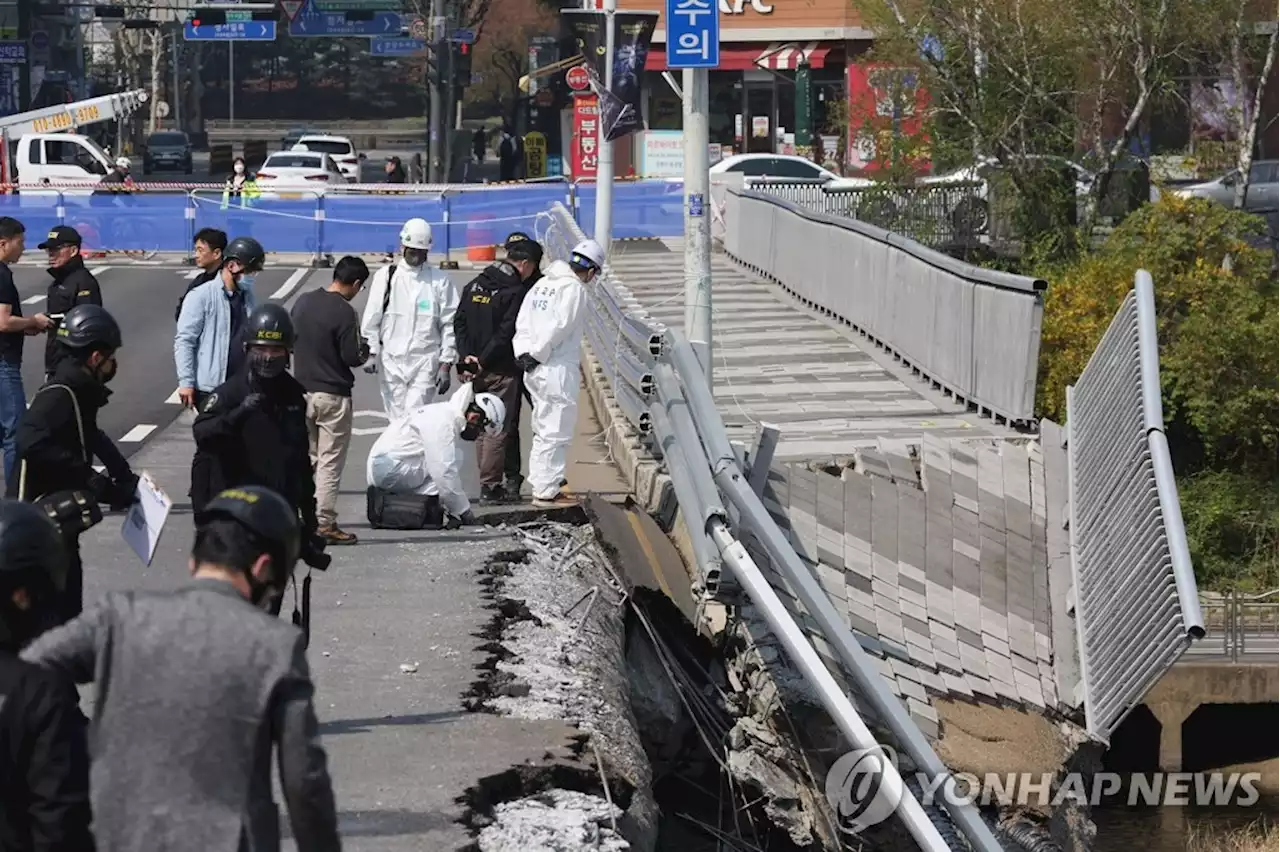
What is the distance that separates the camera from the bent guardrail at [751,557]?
854 centimetres

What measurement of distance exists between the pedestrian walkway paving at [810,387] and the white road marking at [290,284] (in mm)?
5471

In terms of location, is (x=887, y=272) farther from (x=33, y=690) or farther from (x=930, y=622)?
(x=33, y=690)

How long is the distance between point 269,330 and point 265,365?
173 mm

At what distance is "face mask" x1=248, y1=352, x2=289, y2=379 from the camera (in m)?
7.71

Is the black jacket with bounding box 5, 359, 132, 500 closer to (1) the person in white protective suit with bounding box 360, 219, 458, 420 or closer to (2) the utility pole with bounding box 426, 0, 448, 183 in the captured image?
(1) the person in white protective suit with bounding box 360, 219, 458, 420

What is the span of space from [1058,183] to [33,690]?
23.4 m

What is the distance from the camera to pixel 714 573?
966cm

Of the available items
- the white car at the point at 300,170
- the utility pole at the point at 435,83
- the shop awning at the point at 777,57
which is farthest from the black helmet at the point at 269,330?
the shop awning at the point at 777,57

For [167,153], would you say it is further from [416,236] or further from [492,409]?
[492,409]

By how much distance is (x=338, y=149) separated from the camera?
55.3 m

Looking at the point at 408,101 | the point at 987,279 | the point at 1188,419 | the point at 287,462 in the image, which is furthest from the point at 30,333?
the point at 408,101

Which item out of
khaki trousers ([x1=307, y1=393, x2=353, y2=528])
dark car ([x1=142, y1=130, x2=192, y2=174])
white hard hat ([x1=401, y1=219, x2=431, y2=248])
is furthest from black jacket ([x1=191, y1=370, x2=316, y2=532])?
dark car ([x1=142, y1=130, x2=192, y2=174])

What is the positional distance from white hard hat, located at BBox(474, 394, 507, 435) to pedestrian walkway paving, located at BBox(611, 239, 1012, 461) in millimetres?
2631

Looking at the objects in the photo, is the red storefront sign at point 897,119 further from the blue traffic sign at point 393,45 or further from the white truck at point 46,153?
the blue traffic sign at point 393,45
